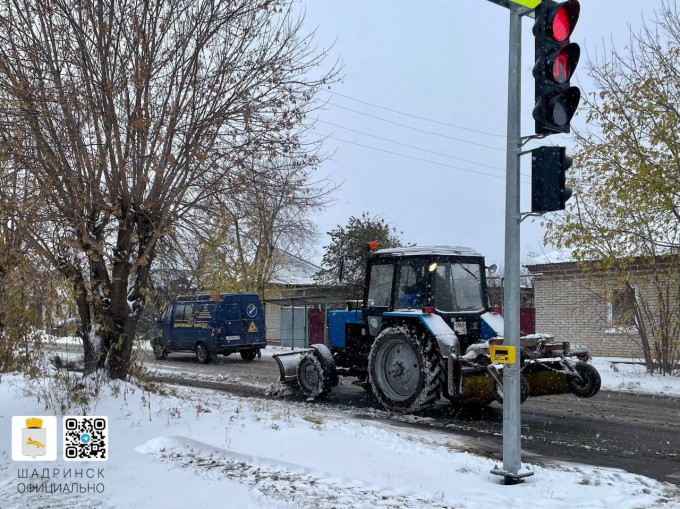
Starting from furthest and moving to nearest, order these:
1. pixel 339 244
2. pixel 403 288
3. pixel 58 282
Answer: pixel 339 244 → pixel 403 288 → pixel 58 282

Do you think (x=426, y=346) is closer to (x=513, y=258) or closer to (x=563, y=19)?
(x=513, y=258)

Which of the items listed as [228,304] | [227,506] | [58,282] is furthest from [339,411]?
[228,304]

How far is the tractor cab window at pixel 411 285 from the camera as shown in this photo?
1114 cm

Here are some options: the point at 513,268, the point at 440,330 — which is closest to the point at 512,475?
the point at 513,268

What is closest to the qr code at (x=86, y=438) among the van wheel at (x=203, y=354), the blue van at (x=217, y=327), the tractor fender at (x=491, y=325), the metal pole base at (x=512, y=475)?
the metal pole base at (x=512, y=475)

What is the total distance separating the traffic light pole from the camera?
6.11 meters

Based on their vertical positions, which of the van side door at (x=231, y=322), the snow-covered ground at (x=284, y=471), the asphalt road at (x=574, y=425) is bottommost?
the asphalt road at (x=574, y=425)

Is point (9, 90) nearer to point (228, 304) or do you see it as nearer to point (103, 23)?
point (103, 23)

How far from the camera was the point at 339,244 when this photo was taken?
27.7 meters

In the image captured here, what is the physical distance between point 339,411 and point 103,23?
6.59 m

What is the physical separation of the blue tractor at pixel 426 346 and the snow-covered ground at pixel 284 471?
1.34 metres

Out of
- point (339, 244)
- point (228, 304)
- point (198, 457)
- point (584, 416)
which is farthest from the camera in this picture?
point (339, 244)

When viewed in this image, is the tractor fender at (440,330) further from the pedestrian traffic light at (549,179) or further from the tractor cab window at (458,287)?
the pedestrian traffic light at (549,179)

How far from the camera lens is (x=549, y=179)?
235 inches
